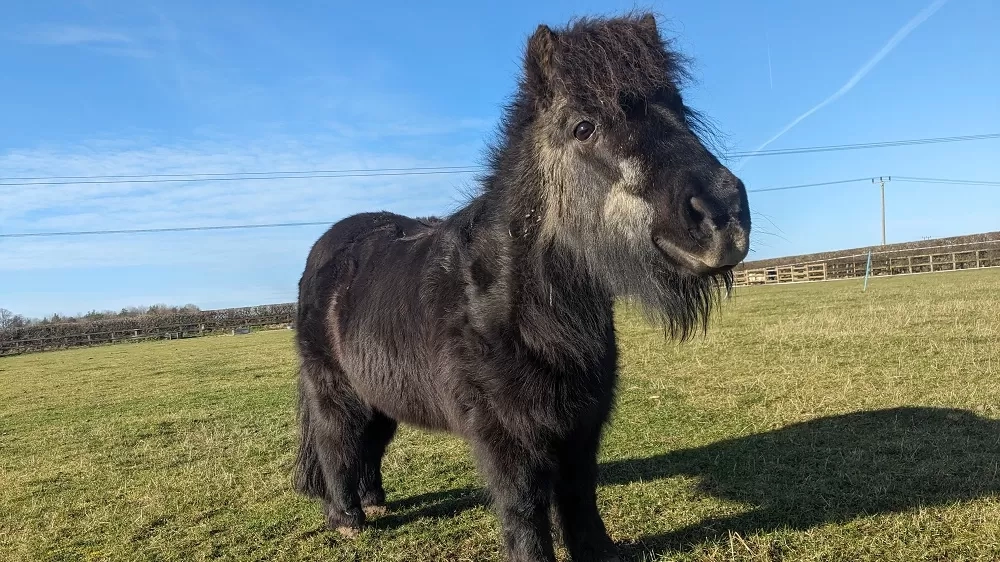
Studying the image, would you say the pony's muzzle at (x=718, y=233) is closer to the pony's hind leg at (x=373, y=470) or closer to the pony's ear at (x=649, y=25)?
the pony's ear at (x=649, y=25)

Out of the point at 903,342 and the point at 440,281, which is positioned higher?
the point at 440,281

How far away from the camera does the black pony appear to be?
2270 millimetres

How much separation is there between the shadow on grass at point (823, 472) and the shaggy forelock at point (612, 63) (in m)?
2.32

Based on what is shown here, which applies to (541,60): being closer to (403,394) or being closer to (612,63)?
(612,63)

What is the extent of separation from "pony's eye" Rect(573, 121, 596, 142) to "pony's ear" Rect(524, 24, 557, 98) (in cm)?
25

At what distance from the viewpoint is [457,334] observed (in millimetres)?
2863

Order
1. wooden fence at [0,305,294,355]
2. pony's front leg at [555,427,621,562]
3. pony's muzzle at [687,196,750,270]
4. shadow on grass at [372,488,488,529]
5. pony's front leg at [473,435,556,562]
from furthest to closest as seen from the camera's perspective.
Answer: wooden fence at [0,305,294,355]
shadow on grass at [372,488,488,529]
pony's front leg at [555,427,621,562]
pony's front leg at [473,435,556,562]
pony's muzzle at [687,196,750,270]

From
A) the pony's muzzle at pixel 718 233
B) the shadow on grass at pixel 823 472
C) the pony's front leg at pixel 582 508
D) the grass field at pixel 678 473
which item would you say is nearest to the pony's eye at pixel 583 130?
the pony's muzzle at pixel 718 233

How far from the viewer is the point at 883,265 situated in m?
40.1

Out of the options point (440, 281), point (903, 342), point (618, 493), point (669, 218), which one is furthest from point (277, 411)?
point (903, 342)

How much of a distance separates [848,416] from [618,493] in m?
2.62

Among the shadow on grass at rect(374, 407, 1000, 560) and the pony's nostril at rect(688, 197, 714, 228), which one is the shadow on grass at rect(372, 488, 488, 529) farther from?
the pony's nostril at rect(688, 197, 714, 228)

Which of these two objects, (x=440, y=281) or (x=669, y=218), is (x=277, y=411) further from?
(x=669, y=218)

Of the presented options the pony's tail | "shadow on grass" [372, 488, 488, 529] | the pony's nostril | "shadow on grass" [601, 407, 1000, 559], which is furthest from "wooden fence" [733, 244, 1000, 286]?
the pony's nostril
